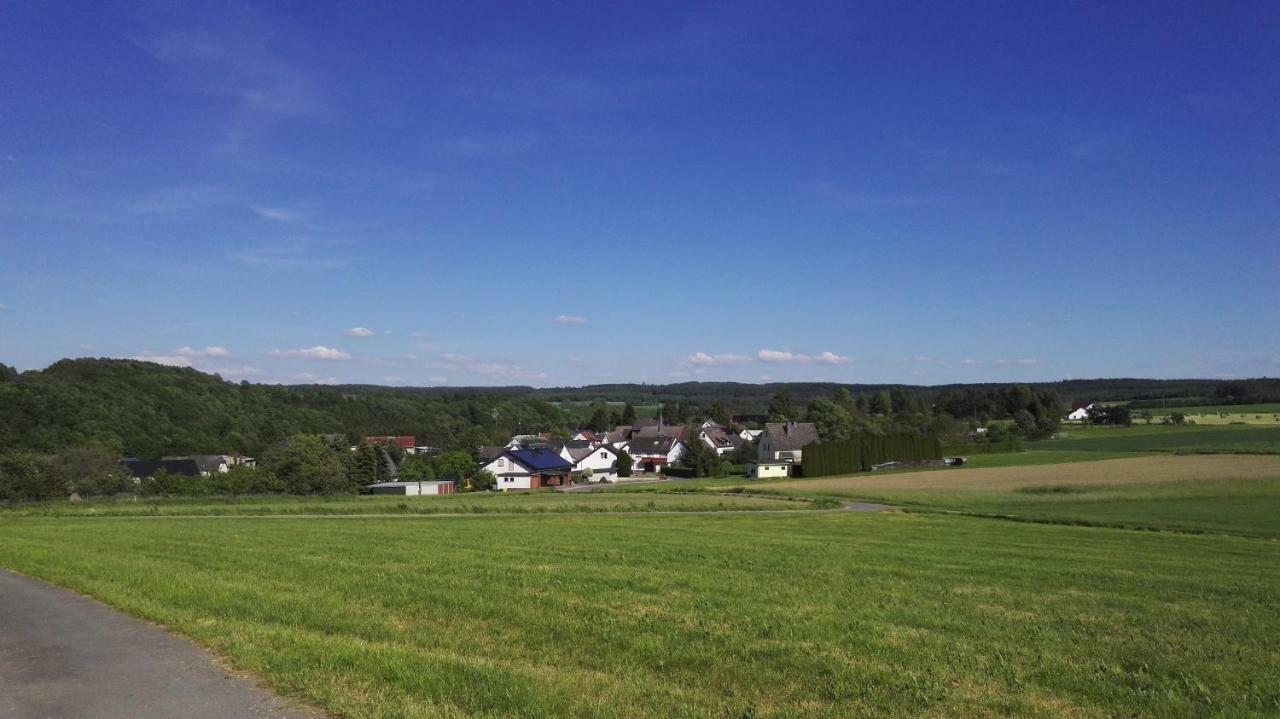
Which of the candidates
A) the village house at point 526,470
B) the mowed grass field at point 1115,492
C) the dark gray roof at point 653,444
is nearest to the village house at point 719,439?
the dark gray roof at point 653,444

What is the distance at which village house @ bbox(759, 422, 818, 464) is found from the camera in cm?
11800

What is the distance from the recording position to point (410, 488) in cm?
9144

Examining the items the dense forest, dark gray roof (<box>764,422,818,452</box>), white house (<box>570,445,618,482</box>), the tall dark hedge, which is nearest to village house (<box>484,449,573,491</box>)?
white house (<box>570,445,618,482</box>)

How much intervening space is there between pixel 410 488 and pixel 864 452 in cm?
5440

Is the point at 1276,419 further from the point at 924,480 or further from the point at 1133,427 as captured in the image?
the point at 924,480

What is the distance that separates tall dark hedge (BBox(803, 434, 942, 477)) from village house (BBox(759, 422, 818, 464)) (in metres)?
8.58

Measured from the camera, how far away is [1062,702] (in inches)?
338

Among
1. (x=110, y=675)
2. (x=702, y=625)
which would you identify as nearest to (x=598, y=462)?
(x=702, y=625)

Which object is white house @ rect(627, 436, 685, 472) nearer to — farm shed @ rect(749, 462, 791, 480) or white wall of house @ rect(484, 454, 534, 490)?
farm shed @ rect(749, 462, 791, 480)

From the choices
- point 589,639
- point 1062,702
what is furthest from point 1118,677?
point 589,639

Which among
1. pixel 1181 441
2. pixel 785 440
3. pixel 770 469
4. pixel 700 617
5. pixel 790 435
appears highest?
pixel 700 617

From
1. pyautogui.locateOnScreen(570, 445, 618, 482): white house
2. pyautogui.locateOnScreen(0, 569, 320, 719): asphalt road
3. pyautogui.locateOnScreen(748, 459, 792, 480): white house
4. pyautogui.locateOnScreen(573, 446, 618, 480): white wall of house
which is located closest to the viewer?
pyautogui.locateOnScreen(0, 569, 320, 719): asphalt road

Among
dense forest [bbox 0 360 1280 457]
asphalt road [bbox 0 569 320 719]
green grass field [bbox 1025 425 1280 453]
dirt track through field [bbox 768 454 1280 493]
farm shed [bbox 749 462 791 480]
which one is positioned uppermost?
dense forest [bbox 0 360 1280 457]

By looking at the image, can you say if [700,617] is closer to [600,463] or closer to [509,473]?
[509,473]
